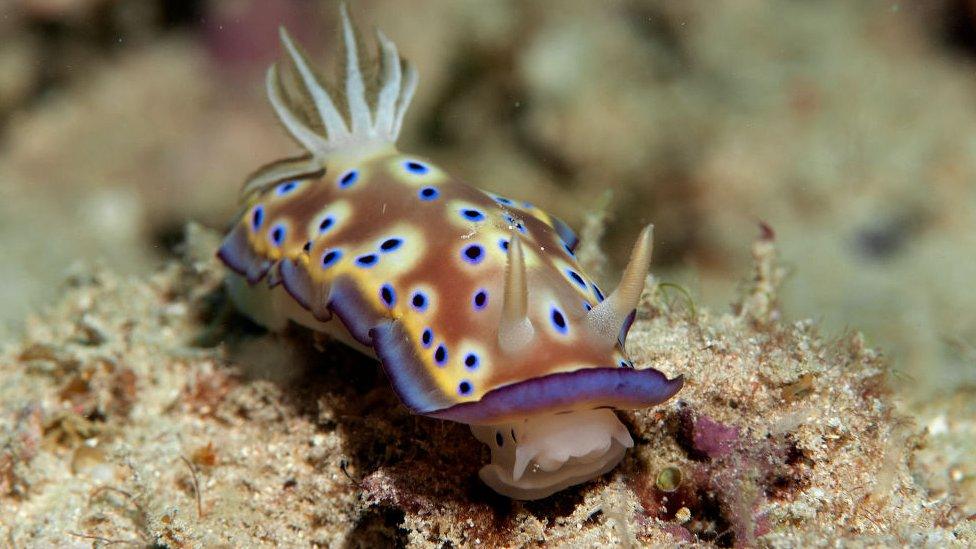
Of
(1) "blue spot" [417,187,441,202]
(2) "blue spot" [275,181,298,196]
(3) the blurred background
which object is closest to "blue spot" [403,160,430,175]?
(1) "blue spot" [417,187,441,202]

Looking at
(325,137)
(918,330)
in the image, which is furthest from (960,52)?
(325,137)

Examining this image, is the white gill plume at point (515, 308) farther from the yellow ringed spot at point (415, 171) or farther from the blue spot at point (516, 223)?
the yellow ringed spot at point (415, 171)

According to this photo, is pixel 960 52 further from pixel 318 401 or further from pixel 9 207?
pixel 9 207

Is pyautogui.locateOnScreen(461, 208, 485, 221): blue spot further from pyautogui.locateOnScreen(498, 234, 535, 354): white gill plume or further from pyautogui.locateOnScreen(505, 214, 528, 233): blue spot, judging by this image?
pyautogui.locateOnScreen(498, 234, 535, 354): white gill plume

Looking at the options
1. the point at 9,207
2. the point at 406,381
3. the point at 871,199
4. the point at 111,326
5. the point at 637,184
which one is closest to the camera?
the point at 406,381

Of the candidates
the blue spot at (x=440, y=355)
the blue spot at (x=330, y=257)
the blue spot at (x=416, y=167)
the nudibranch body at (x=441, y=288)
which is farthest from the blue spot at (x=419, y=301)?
the blue spot at (x=416, y=167)

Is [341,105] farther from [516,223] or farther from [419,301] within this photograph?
[419,301]
